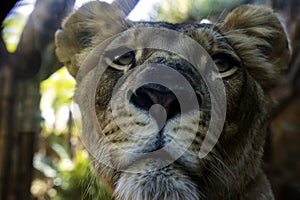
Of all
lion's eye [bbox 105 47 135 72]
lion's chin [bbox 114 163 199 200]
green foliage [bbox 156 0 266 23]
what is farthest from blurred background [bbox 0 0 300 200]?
lion's chin [bbox 114 163 199 200]

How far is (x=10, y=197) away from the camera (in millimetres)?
1805

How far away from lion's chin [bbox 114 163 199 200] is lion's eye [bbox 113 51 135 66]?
345mm

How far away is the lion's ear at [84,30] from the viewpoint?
1.88 metres

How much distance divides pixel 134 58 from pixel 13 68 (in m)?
0.40

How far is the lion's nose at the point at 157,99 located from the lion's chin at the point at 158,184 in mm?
152

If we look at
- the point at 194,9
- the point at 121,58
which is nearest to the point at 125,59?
the point at 121,58

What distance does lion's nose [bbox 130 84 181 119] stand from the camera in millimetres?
1272

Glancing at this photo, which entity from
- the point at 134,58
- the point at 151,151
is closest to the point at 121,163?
the point at 151,151

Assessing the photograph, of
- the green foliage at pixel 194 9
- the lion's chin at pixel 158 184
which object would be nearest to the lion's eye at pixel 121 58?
the lion's chin at pixel 158 184

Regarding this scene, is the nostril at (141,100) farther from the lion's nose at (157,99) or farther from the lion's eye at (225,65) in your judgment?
the lion's eye at (225,65)

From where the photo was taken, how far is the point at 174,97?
4.23 ft

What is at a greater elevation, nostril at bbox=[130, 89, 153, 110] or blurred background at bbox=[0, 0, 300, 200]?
nostril at bbox=[130, 89, 153, 110]

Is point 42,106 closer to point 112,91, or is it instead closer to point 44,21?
point 44,21

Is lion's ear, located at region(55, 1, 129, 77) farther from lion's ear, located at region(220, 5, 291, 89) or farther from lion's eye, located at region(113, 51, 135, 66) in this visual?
lion's ear, located at region(220, 5, 291, 89)
